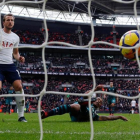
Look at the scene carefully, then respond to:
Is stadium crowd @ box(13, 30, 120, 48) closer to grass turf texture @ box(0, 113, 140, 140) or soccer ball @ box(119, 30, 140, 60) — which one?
grass turf texture @ box(0, 113, 140, 140)

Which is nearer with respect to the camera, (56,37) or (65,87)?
(65,87)

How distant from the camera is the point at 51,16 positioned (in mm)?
32875

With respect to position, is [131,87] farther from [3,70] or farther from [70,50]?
[3,70]

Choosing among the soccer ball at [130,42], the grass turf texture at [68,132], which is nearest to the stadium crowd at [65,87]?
the grass turf texture at [68,132]

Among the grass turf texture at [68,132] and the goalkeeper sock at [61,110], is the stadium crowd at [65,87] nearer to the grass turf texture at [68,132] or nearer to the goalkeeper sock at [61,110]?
the goalkeeper sock at [61,110]

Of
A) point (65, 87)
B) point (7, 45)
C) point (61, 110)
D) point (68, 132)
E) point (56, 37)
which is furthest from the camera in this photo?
point (56, 37)

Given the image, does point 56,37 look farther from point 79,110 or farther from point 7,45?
point 7,45

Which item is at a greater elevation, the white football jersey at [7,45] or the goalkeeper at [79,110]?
the white football jersey at [7,45]

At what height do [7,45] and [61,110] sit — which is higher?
[7,45]

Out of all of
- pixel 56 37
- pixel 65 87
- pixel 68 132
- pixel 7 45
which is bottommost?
pixel 65 87

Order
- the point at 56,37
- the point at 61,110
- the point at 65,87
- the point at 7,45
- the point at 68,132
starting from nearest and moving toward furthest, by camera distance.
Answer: the point at 68,132 → the point at 7,45 → the point at 61,110 → the point at 65,87 → the point at 56,37

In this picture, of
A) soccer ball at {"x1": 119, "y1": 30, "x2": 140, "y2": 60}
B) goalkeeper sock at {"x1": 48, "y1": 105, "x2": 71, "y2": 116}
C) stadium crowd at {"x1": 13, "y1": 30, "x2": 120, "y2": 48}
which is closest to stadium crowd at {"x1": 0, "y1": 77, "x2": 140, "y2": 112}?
stadium crowd at {"x1": 13, "y1": 30, "x2": 120, "y2": 48}

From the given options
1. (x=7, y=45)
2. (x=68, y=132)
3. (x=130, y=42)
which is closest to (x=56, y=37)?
(x=7, y=45)

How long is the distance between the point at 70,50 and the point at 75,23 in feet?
10.1
